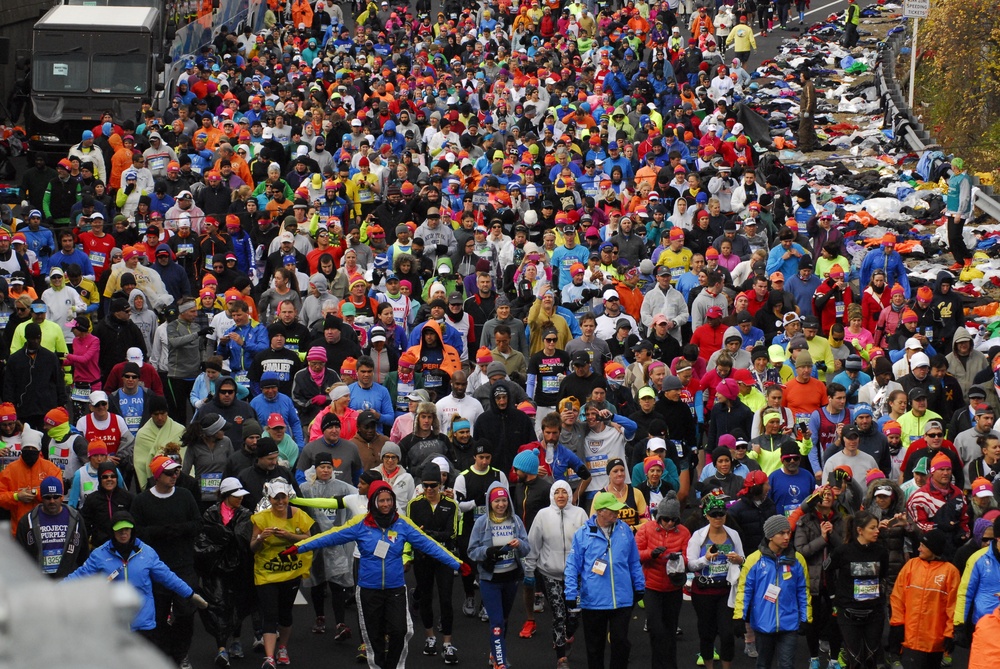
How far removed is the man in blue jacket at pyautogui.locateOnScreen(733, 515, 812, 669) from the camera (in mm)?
11383

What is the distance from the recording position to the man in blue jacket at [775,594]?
1138 centimetres

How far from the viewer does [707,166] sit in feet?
74.9

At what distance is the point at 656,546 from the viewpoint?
11805mm

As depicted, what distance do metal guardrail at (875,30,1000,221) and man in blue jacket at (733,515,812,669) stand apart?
13.1 meters

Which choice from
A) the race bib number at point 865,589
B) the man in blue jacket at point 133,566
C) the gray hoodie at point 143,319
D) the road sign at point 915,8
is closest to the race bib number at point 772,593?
the race bib number at point 865,589

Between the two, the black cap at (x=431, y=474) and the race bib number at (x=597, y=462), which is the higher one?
the black cap at (x=431, y=474)

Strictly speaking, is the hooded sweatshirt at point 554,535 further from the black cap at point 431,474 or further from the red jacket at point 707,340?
the red jacket at point 707,340

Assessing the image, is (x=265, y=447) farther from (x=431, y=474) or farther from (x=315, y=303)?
(x=315, y=303)

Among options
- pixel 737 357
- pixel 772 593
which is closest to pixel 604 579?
pixel 772 593

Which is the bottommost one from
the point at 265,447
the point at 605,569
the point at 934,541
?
the point at 605,569


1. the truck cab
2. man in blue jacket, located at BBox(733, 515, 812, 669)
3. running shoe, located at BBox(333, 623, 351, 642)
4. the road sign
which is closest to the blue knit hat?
running shoe, located at BBox(333, 623, 351, 642)

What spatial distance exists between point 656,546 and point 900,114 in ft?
65.3

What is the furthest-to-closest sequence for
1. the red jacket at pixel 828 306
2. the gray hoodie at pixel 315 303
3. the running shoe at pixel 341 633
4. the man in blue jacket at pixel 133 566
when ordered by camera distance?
the red jacket at pixel 828 306, the gray hoodie at pixel 315 303, the running shoe at pixel 341 633, the man in blue jacket at pixel 133 566

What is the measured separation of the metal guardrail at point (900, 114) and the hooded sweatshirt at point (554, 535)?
516 inches
